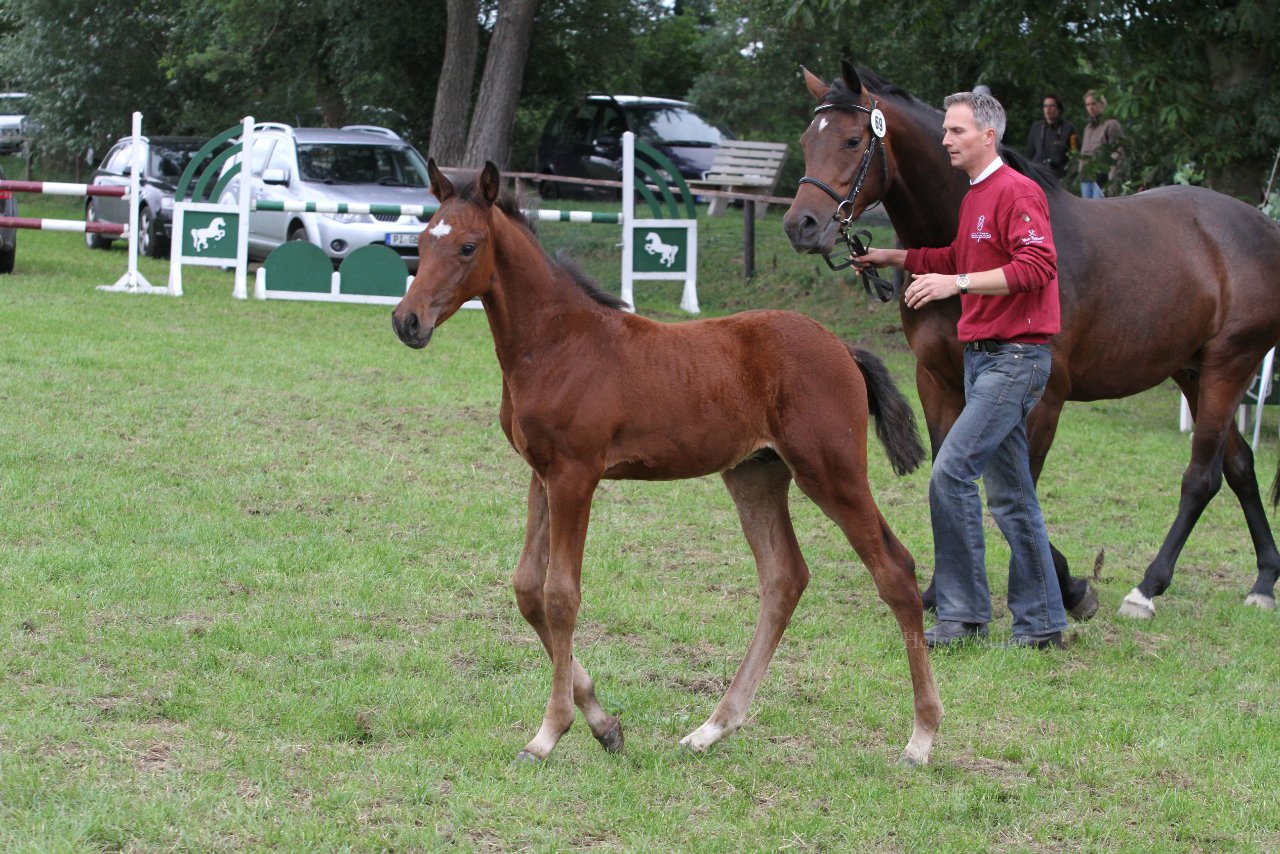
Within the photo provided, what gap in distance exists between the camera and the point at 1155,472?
32.6ft

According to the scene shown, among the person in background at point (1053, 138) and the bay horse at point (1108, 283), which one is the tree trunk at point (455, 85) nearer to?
the person in background at point (1053, 138)

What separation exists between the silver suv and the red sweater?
11158 millimetres

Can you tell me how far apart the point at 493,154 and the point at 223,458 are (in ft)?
41.4

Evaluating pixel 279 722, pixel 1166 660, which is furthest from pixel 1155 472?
pixel 279 722

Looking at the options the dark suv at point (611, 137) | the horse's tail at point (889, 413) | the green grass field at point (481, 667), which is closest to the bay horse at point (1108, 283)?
the green grass field at point (481, 667)

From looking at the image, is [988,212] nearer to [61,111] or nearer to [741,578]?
[741,578]

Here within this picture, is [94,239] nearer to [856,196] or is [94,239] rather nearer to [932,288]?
[856,196]

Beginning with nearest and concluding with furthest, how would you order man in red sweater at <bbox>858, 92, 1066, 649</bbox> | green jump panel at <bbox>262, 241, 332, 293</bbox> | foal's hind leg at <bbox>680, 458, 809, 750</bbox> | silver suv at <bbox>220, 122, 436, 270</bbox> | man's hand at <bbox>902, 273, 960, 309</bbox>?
foal's hind leg at <bbox>680, 458, 809, 750</bbox>
man's hand at <bbox>902, 273, 960, 309</bbox>
man in red sweater at <bbox>858, 92, 1066, 649</bbox>
green jump panel at <bbox>262, 241, 332, 293</bbox>
silver suv at <bbox>220, 122, 436, 270</bbox>

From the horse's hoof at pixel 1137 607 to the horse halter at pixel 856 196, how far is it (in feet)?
7.22

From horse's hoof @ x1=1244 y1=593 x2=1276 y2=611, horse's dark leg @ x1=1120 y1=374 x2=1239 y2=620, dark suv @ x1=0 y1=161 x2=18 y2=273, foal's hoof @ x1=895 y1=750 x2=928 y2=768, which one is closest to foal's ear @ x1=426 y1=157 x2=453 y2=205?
foal's hoof @ x1=895 y1=750 x2=928 y2=768

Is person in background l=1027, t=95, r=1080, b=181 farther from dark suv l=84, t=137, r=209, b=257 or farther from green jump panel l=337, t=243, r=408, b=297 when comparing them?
dark suv l=84, t=137, r=209, b=257

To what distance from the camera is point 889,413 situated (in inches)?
194

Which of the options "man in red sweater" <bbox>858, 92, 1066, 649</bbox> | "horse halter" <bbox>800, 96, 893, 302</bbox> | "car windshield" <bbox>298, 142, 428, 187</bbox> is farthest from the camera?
"car windshield" <bbox>298, 142, 428, 187</bbox>

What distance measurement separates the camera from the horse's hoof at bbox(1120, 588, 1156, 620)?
264 inches
